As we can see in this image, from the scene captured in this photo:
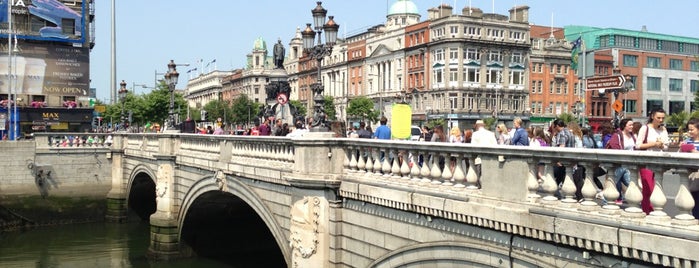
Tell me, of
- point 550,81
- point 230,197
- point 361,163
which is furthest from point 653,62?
point 361,163

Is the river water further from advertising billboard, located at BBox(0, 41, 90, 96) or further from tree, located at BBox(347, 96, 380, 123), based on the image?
tree, located at BBox(347, 96, 380, 123)

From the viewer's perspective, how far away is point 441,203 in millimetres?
10148

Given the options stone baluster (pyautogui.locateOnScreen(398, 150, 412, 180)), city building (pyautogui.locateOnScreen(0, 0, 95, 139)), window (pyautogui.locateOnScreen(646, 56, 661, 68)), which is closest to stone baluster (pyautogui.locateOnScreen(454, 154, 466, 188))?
stone baluster (pyautogui.locateOnScreen(398, 150, 412, 180))

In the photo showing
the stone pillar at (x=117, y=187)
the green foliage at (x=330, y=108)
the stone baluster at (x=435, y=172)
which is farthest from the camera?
the green foliage at (x=330, y=108)

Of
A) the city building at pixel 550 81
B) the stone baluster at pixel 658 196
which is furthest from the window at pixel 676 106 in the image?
the stone baluster at pixel 658 196

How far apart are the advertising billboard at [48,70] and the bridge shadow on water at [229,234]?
3306 cm

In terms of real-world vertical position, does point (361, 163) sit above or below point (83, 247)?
above

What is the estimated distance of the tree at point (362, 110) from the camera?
8338 centimetres

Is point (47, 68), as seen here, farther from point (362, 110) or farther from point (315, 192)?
point (315, 192)

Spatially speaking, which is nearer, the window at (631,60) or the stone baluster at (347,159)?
the stone baluster at (347,159)

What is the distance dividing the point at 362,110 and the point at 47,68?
3799 centimetres

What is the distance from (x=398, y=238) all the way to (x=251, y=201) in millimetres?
7488

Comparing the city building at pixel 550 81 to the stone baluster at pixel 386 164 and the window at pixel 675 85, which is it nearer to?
the window at pixel 675 85

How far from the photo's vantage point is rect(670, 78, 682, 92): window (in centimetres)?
8906
